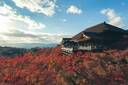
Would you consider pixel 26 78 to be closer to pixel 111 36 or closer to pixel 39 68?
pixel 39 68

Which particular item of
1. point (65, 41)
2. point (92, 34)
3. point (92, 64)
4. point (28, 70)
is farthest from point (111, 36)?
point (28, 70)

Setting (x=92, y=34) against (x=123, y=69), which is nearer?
(x=123, y=69)

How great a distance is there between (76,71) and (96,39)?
562 inches

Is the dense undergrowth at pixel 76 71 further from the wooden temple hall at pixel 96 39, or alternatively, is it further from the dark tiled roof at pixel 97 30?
the dark tiled roof at pixel 97 30

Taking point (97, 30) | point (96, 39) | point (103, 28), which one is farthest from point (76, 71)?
point (103, 28)

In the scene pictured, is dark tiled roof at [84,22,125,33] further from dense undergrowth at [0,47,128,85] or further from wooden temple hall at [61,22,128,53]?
dense undergrowth at [0,47,128,85]

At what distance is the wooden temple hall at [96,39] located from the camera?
2312 inches

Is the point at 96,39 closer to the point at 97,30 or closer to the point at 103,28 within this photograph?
the point at 97,30

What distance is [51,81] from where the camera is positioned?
46500 mm

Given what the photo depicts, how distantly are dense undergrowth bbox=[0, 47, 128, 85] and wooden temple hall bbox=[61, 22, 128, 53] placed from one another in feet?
12.1

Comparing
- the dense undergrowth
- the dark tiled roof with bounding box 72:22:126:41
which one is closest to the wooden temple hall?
the dark tiled roof with bounding box 72:22:126:41

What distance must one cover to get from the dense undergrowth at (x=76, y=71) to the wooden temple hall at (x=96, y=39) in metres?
3.68

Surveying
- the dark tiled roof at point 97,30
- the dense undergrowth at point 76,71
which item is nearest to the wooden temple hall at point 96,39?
the dark tiled roof at point 97,30

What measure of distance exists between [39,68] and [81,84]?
1311cm
